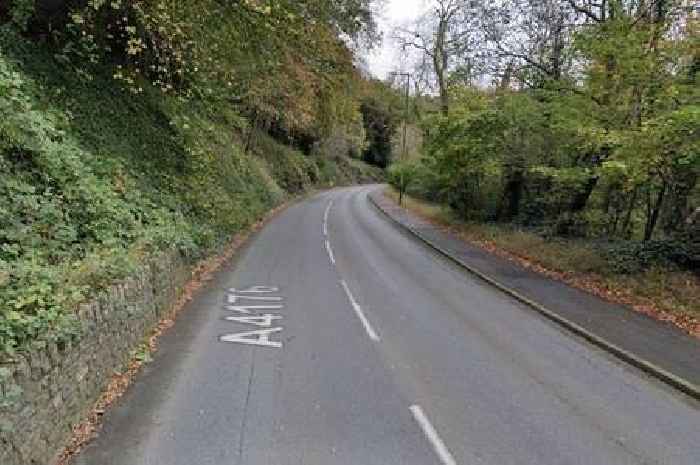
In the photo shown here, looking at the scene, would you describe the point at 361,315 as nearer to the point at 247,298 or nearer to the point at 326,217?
the point at 247,298

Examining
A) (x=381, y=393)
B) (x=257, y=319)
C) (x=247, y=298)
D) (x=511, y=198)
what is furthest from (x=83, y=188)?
(x=511, y=198)

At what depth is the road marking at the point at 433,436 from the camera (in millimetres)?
5836

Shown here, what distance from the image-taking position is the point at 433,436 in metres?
6.30

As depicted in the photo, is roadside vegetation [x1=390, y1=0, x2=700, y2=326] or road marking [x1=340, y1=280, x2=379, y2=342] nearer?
road marking [x1=340, y1=280, x2=379, y2=342]

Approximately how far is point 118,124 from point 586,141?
1260cm

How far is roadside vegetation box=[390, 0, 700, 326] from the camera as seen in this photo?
1394 centimetres

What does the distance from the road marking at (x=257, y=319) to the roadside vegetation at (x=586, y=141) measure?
800 centimetres

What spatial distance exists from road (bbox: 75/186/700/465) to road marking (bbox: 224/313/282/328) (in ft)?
0.12

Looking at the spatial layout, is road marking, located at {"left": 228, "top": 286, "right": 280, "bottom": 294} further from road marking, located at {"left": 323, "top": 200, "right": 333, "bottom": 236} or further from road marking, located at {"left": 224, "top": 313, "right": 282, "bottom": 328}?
road marking, located at {"left": 323, "top": 200, "right": 333, "bottom": 236}

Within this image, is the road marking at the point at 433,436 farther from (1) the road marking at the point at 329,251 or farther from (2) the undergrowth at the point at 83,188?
(1) the road marking at the point at 329,251

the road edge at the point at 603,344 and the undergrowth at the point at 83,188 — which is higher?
the undergrowth at the point at 83,188

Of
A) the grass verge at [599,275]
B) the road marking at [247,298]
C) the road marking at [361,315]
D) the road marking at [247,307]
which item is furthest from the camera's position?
the grass verge at [599,275]

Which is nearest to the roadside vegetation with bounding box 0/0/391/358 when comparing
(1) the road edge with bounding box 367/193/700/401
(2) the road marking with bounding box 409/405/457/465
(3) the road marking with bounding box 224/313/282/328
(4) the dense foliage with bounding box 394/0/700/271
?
(3) the road marking with bounding box 224/313/282/328

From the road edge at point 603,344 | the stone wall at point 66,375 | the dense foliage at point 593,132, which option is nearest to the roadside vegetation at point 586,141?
the dense foliage at point 593,132
